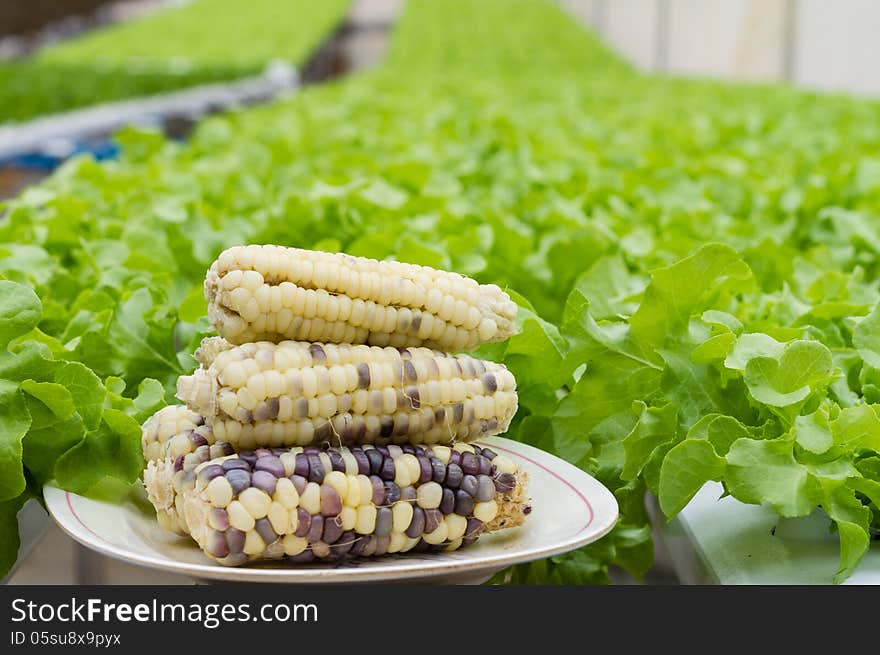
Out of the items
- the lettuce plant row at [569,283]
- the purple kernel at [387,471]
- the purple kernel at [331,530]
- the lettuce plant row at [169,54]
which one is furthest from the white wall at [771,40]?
the purple kernel at [331,530]

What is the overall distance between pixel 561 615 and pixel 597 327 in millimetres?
574

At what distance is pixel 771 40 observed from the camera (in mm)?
14875

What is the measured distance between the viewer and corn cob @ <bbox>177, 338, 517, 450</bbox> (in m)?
1.37

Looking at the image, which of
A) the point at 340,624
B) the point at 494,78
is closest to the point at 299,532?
the point at 340,624

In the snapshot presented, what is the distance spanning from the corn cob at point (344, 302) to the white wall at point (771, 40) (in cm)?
1122

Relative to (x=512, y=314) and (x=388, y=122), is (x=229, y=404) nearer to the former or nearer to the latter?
(x=512, y=314)

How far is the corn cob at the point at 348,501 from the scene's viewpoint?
1.29 metres

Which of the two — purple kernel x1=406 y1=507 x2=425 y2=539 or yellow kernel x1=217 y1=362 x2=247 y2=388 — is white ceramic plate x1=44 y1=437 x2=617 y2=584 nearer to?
purple kernel x1=406 y1=507 x2=425 y2=539

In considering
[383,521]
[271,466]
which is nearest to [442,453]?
[383,521]

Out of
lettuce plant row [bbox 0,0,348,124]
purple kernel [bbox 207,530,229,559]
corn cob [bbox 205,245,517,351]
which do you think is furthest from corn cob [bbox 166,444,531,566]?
lettuce plant row [bbox 0,0,348,124]

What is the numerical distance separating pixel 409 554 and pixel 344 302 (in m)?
0.32

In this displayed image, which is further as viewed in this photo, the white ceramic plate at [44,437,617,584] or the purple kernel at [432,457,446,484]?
the purple kernel at [432,457,446,484]

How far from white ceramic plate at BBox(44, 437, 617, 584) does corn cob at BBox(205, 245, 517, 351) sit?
0.71 ft

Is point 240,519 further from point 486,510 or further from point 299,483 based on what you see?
point 486,510
